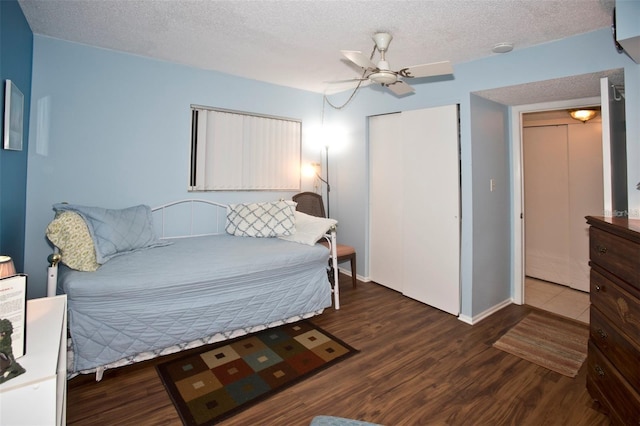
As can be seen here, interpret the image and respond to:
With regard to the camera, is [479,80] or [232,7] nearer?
[232,7]

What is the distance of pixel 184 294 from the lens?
87.7 inches

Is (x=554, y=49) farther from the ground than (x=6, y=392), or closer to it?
farther from the ground

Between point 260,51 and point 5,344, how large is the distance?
267cm

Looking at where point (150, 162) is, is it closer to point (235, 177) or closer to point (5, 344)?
point (235, 177)

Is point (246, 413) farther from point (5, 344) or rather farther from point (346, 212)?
point (346, 212)

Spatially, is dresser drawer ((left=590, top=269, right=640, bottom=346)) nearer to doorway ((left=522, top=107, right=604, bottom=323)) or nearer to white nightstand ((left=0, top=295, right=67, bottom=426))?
doorway ((left=522, top=107, right=604, bottom=323))

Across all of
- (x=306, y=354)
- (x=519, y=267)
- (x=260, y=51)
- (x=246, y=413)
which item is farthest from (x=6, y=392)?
(x=519, y=267)

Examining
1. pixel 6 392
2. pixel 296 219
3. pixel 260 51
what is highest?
pixel 260 51

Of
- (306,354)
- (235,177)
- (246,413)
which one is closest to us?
(246,413)

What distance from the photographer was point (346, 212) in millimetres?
4215

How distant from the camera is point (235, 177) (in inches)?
145

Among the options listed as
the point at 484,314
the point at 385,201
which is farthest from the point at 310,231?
the point at 484,314

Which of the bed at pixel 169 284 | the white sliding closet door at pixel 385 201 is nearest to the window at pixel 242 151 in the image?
the bed at pixel 169 284

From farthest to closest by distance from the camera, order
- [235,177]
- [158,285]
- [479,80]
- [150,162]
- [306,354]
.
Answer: [235,177], [150,162], [479,80], [306,354], [158,285]
